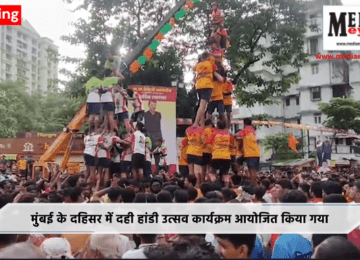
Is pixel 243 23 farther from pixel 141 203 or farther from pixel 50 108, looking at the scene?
pixel 50 108

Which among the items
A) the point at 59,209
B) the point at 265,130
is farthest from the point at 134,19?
the point at 265,130

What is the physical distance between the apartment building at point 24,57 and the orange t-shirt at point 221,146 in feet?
184

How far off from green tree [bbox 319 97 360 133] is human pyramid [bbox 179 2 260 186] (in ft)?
71.6

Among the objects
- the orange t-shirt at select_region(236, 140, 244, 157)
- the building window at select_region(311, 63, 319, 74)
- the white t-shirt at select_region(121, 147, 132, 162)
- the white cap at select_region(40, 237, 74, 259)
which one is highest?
the building window at select_region(311, 63, 319, 74)

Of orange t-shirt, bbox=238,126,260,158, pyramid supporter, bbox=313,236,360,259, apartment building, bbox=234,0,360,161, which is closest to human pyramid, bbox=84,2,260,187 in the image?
orange t-shirt, bbox=238,126,260,158

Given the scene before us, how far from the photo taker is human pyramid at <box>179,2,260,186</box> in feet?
31.8

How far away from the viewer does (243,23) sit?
18938 millimetres

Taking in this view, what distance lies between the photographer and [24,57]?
2931 inches

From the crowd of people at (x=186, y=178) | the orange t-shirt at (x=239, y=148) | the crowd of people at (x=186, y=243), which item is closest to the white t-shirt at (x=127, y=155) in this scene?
the crowd of people at (x=186, y=178)

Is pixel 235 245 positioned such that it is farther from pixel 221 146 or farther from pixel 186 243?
pixel 221 146

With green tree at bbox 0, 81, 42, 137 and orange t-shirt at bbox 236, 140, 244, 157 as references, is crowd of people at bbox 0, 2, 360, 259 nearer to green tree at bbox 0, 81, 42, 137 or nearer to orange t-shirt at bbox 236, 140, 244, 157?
orange t-shirt at bbox 236, 140, 244, 157

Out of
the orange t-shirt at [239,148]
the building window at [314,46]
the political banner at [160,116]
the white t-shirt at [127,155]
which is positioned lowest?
the white t-shirt at [127,155]

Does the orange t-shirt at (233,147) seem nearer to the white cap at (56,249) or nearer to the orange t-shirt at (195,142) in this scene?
the orange t-shirt at (195,142)

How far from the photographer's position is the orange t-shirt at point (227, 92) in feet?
35.8
